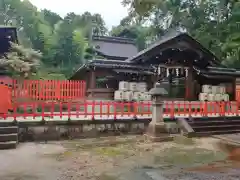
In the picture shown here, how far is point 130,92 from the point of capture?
50.6ft

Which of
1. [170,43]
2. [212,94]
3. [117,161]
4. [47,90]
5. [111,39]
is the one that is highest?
[111,39]

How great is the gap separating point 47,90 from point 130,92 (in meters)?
5.10

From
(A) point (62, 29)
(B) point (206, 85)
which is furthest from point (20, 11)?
(B) point (206, 85)

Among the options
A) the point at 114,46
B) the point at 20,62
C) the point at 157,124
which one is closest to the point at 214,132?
the point at 157,124

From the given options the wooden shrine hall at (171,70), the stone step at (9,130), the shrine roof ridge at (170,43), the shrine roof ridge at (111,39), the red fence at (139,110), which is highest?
the shrine roof ridge at (111,39)

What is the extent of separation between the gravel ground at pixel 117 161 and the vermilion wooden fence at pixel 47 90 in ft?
15.3

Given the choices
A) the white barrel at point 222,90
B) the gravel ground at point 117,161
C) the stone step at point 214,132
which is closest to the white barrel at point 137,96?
the stone step at point 214,132

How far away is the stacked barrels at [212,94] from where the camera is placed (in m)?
16.9

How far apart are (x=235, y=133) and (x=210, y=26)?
17.3 m

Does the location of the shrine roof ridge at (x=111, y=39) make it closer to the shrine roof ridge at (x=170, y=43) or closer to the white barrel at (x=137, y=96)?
the shrine roof ridge at (x=170, y=43)

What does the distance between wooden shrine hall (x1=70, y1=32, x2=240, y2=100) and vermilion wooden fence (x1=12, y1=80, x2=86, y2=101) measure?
42.2 inches

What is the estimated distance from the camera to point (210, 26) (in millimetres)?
26141

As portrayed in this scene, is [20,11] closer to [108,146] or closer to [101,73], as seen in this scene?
[101,73]

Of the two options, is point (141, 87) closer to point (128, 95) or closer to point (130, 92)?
point (130, 92)
